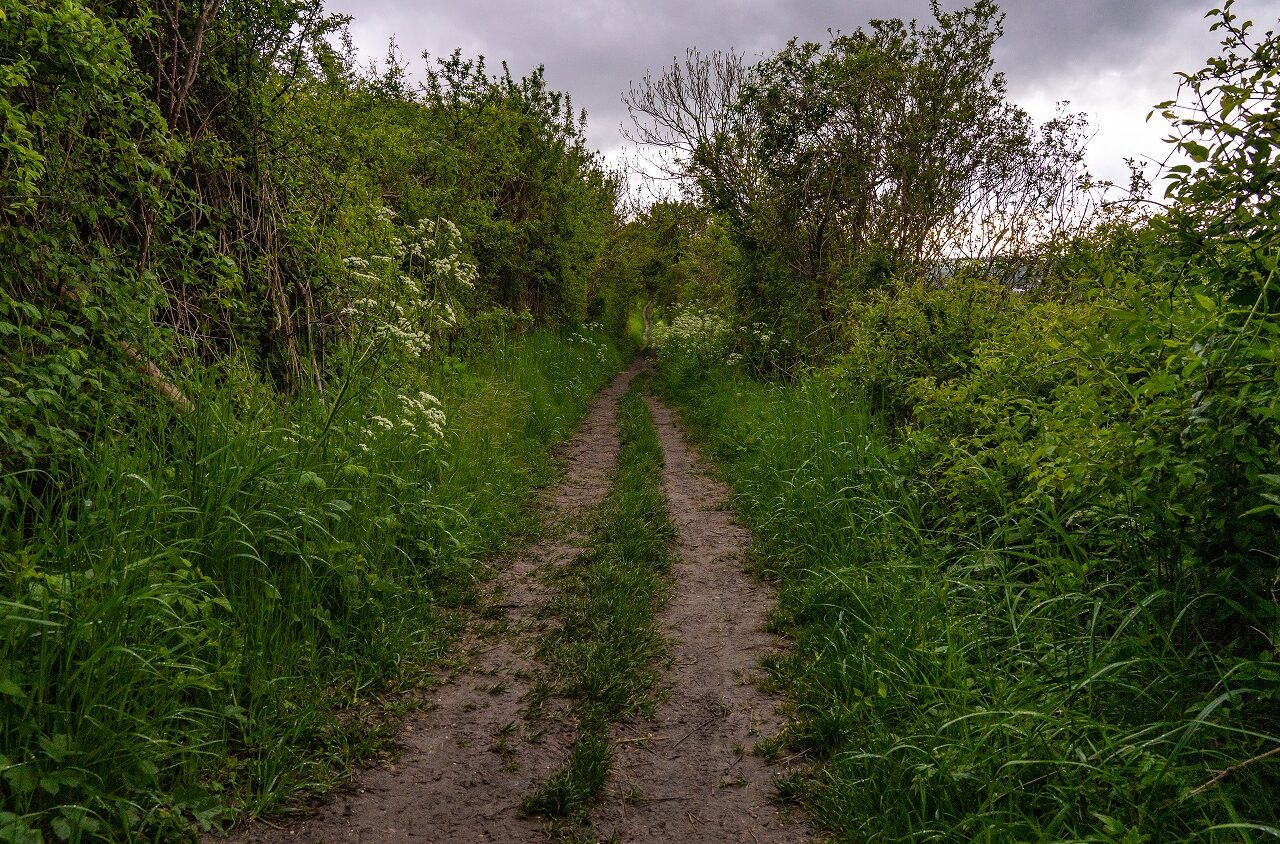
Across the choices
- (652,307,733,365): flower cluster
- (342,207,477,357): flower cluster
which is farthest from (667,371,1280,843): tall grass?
(652,307,733,365): flower cluster

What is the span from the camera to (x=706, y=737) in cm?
337

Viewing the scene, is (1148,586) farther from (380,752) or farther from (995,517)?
(380,752)

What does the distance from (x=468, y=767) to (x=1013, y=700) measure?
241 cm

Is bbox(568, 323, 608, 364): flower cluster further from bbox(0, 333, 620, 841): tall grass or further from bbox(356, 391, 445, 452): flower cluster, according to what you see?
bbox(0, 333, 620, 841): tall grass

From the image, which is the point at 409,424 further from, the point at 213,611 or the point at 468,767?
the point at 468,767

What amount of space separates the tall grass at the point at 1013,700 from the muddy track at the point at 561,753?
269 millimetres

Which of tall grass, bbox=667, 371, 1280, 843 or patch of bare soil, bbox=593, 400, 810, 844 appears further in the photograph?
patch of bare soil, bbox=593, 400, 810, 844

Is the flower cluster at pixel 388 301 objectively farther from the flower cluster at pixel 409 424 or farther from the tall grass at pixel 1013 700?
the tall grass at pixel 1013 700

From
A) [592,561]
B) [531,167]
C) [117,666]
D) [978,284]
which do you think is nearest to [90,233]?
[117,666]

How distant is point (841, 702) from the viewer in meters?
3.38

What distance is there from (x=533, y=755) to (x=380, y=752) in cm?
71

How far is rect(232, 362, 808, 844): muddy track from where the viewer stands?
106 inches

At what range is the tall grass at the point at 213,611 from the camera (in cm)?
236

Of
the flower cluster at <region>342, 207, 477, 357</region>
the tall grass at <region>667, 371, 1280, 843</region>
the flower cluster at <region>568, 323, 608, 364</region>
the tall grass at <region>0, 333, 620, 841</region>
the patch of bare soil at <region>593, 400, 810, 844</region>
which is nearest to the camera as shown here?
the tall grass at <region>667, 371, 1280, 843</region>
